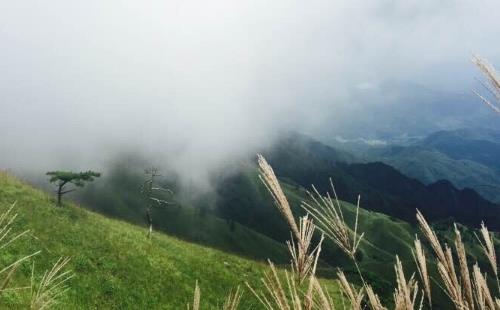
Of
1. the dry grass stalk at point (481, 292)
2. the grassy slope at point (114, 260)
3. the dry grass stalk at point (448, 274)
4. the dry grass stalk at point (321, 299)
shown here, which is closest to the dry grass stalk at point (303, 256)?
the dry grass stalk at point (321, 299)

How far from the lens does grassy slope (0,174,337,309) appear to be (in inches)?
1035

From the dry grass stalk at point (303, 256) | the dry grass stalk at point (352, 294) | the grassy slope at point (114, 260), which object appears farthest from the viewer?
the grassy slope at point (114, 260)

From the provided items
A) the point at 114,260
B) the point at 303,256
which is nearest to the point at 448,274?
the point at 303,256

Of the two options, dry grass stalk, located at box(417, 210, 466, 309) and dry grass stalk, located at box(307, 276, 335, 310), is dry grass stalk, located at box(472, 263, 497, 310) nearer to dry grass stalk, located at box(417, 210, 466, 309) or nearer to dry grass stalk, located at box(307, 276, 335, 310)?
dry grass stalk, located at box(417, 210, 466, 309)

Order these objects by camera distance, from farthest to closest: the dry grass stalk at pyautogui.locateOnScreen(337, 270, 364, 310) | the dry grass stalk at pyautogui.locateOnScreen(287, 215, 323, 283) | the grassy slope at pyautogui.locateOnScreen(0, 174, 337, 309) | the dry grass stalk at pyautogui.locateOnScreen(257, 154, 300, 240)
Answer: the grassy slope at pyautogui.locateOnScreen(0, 174, 337, 309), the dry grass stalk at pyautogui.locateOnScreen(287, 215, 323, 283), the dry grass stalk at pyautogui.locateOnScreen(257, 154, 300, 240), the dry grass stalk at pyautogui.locateOnScreen(337, 270, 364, 310)

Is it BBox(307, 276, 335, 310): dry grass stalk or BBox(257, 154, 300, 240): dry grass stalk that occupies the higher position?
BBox(257, 154, 300, 240): dry grass stalk

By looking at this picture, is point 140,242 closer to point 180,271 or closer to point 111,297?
point 180,271

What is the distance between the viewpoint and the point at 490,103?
10.8 feet

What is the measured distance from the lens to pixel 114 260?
96.8ft

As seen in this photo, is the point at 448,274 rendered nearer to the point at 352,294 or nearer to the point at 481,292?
the point at 481,292

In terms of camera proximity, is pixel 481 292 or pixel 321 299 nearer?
pixel 321 299

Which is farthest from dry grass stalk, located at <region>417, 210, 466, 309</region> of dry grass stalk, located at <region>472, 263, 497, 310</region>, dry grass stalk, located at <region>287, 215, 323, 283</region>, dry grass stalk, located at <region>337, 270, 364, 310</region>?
dry grass stalk, located at <region>287, 215, 323, 283</region>

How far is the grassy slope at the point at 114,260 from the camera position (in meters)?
26.3

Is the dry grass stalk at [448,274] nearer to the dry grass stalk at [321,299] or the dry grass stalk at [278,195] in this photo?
the dry grass stalk at [321,299]
